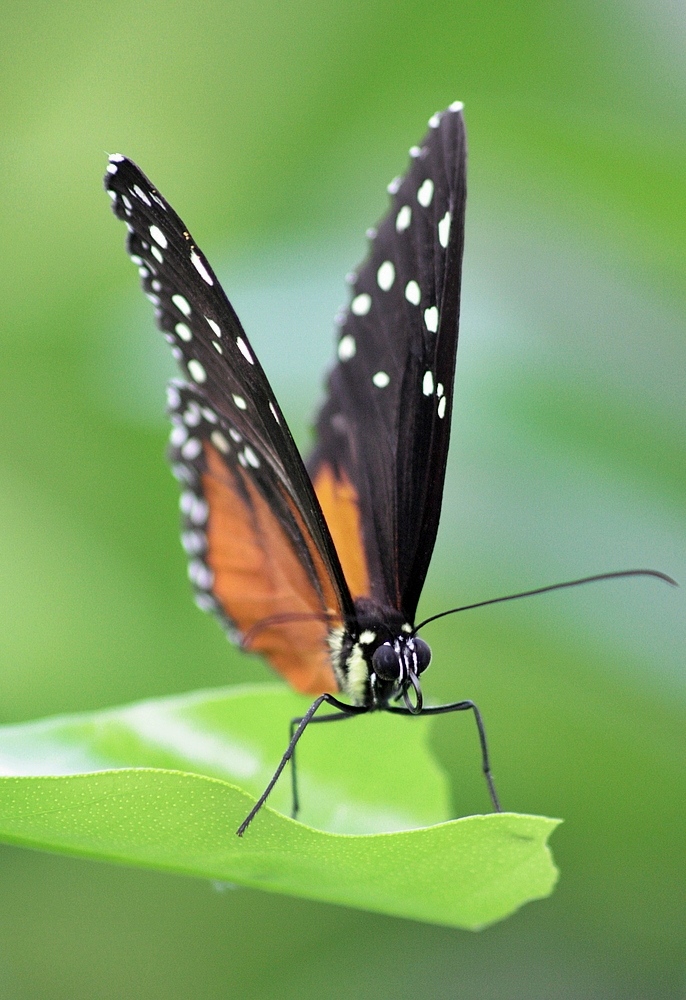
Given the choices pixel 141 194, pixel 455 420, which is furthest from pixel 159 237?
pixel 455 420

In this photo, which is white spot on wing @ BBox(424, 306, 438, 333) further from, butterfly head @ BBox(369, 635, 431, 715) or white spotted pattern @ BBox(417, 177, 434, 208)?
butterfly head @ BBox(369, 635, 431, 715)

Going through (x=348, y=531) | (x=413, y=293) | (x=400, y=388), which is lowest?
(x=348, y=531)

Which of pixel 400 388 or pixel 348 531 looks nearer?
pixel 400 388

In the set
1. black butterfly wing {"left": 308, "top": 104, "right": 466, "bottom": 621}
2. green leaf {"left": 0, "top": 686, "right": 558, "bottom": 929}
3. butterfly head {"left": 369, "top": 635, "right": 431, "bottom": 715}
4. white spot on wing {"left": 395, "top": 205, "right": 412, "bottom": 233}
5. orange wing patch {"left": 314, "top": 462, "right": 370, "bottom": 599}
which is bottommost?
green leaf {"left": 0, "top": 686, "right": 558, "bottom": 929}

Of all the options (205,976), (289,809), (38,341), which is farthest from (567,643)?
(38,341)

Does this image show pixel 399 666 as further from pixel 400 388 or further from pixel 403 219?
pixel 403 219

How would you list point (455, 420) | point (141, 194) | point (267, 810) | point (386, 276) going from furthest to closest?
point (455, 420)
point (386, 276)
point (141, 194)
point (267, 810)

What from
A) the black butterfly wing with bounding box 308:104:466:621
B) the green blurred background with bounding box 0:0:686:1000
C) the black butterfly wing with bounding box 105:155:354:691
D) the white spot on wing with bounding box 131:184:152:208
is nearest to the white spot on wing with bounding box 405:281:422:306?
the black butterfly wing with bounding box 308:104:466:621
